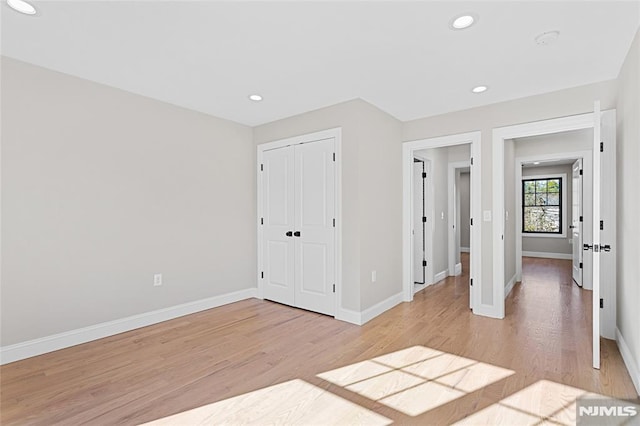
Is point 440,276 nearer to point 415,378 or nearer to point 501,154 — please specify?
point 501,154

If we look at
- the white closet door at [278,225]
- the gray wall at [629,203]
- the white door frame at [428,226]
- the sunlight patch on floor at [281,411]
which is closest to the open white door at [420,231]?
the white door frame at [428,226]

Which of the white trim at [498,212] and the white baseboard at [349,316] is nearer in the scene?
the white baseboard at [349,316]

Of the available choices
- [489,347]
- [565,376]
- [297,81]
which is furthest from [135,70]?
[565,376]

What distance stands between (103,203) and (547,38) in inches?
161

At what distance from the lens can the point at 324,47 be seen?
2480mm

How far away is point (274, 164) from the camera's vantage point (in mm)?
4434

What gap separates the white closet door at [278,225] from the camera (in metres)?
4.25

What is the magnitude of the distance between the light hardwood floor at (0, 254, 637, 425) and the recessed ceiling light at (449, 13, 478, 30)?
2487mm

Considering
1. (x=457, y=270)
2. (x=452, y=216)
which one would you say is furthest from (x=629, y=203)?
(x=457, y=270)

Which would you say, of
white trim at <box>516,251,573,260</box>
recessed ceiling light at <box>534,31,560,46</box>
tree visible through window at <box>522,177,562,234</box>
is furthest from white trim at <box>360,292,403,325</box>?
tree visible through window at <box>522,177,562,234</box>

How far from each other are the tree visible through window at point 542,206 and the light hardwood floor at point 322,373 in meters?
5.61

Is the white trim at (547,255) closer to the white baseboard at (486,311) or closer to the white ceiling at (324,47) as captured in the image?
the white baseboard at (486,311)

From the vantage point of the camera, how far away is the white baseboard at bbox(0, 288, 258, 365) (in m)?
2.68

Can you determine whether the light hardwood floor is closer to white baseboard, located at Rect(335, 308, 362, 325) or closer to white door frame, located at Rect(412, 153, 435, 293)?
white baseboard, located at Rect(335, 308, 362, 325)
